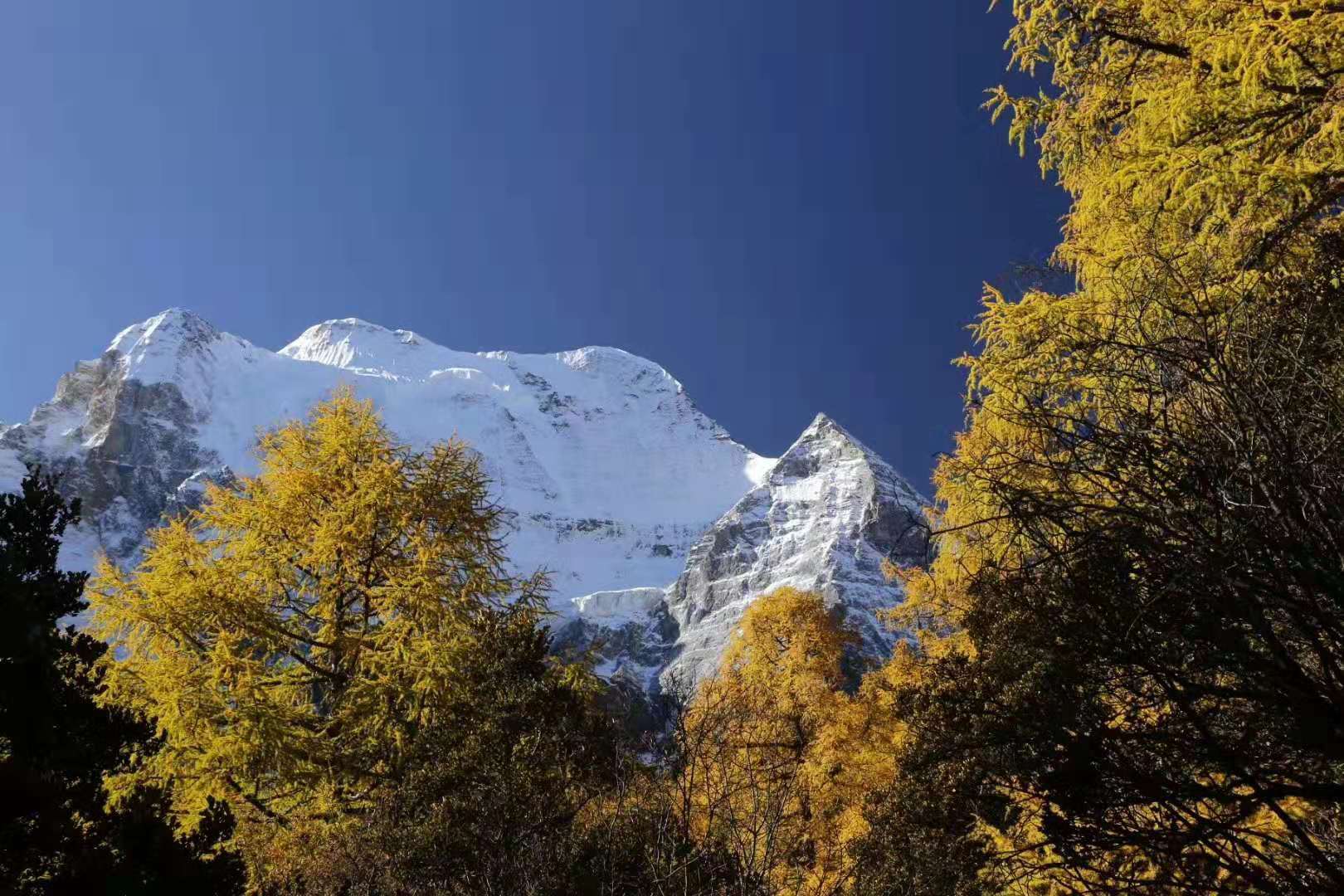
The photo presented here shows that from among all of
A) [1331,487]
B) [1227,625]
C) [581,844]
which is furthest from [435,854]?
[1331,487]

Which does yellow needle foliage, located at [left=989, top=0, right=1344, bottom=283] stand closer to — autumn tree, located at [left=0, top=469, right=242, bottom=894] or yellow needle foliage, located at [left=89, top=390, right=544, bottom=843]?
yellow needle foliage, located at [left=89, top=390, right=544, bottom=843]

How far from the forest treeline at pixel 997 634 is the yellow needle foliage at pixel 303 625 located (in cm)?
3

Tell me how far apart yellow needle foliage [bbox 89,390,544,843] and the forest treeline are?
0.03 metres

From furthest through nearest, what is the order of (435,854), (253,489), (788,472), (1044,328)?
(788,472) → (253,489) → (435,854) → (1044,328)

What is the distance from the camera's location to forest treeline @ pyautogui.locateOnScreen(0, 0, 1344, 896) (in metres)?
2.47

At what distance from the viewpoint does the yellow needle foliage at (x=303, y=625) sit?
6.21 metres

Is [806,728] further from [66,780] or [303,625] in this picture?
[66,780]

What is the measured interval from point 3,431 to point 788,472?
631 feet

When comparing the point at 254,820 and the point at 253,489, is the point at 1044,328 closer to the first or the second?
the point at 253,489

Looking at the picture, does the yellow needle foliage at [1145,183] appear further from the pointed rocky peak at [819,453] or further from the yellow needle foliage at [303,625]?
the pointed rocky peak at [819,453]

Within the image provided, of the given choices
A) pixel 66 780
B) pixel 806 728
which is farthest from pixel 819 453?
pixel 66 780

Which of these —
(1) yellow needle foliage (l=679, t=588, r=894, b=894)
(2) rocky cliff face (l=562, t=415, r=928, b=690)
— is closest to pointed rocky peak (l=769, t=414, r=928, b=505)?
(2) rocky cliff face (l=562, t=415, r=928, b=690)

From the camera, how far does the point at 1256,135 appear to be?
452 cm

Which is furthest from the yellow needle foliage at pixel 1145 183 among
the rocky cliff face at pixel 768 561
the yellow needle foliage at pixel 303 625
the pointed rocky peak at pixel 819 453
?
the pointed rocky peak at pixel 819 453
